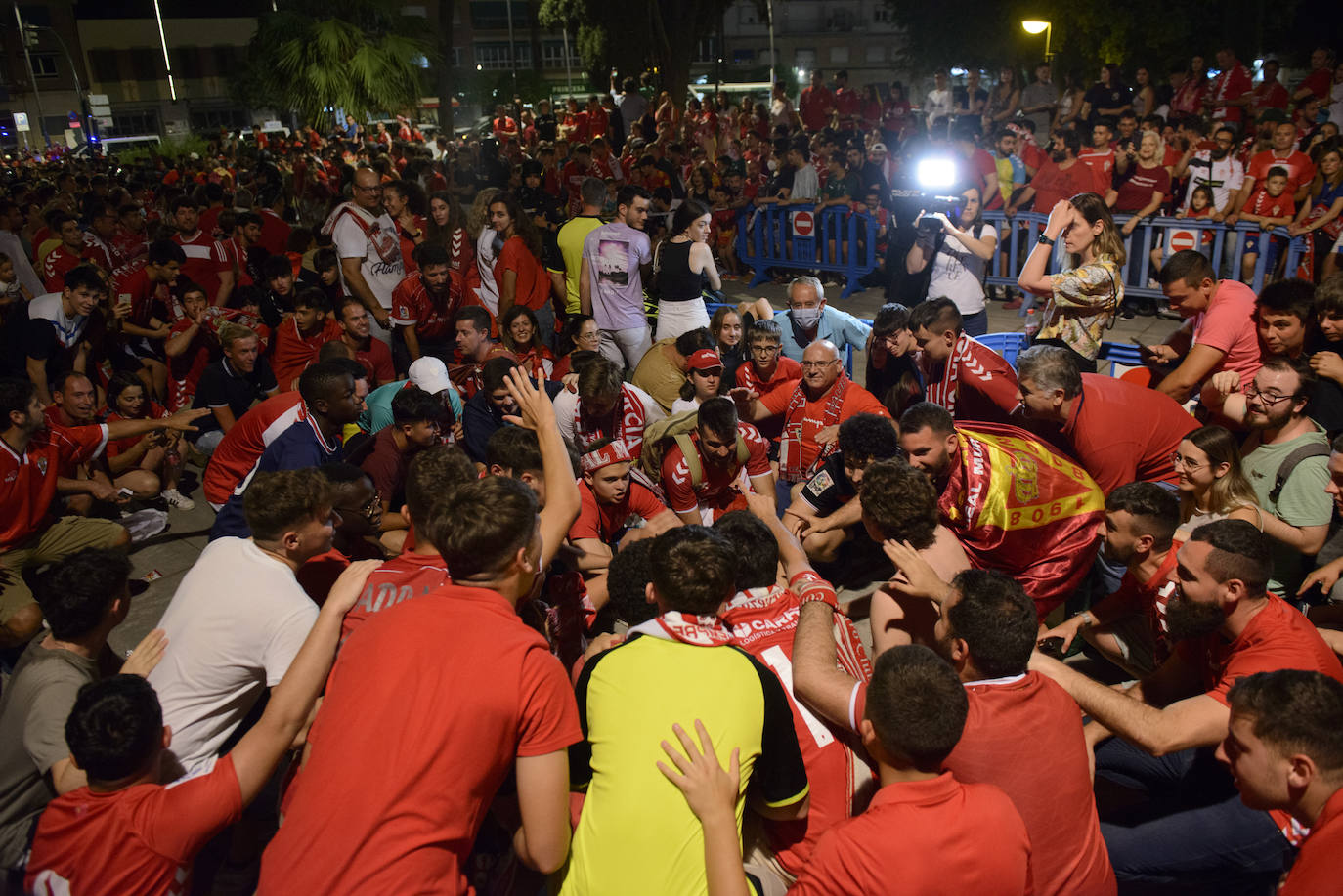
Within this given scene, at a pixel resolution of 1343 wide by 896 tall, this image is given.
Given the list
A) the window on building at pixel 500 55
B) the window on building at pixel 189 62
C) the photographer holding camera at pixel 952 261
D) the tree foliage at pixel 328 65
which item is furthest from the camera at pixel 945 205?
the window on building at pixel 500 55

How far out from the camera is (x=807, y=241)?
11.8 metres

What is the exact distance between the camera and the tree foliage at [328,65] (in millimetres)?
13914

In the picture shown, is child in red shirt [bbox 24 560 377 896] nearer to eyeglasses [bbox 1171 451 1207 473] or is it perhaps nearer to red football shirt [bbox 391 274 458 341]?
→ eyeglasses [bbox 1171 451 1207 473]

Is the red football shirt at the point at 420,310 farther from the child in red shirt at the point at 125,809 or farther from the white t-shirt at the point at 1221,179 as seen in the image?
the white t-shirt at the point at 1221,179

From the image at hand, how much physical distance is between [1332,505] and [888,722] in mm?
2958

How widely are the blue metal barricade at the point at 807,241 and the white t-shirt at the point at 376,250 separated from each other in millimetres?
5744

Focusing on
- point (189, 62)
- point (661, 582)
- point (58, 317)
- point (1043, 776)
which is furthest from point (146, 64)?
point (1043, 776)

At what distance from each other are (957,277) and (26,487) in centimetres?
657

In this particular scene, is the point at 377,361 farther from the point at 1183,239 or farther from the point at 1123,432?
the point at 1183,239

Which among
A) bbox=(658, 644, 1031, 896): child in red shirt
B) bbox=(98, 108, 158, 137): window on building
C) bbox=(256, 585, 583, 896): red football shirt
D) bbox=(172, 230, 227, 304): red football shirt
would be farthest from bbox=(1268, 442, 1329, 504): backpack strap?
bbox=(98, 108, 158, 137): window on building

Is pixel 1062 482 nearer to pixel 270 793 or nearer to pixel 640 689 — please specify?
pixel 640 689

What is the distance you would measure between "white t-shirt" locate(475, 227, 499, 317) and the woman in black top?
141 cm

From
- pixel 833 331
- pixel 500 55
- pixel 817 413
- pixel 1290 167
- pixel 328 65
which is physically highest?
pixel 500 55

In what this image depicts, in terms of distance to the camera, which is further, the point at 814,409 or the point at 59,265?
the point at 59,265
